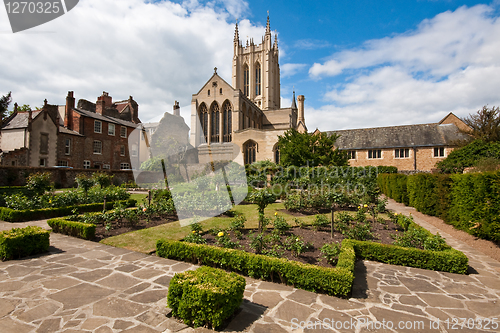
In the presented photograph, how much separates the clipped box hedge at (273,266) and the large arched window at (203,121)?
38766mm

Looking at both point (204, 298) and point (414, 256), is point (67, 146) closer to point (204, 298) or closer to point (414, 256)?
point (204, 298)

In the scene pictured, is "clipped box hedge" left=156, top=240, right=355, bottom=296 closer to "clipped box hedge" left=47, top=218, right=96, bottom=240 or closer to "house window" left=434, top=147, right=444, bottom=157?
"clipped box hedge" left=47, top=218, right=96, bottom=240

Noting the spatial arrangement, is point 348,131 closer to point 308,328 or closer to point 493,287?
point 493,287

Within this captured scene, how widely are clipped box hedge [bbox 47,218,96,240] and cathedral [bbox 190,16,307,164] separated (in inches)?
1125

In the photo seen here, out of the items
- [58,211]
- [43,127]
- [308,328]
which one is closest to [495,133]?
[308,328]

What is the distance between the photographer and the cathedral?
38219 mm

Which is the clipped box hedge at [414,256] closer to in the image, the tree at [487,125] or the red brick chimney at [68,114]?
the tree at [487,125]

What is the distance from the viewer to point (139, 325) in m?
3.29

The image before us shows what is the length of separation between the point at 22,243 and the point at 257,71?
57381mm

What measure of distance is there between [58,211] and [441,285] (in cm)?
1443

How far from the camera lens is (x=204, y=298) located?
3.24 metres

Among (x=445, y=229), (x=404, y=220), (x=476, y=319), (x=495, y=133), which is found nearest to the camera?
(x=476, y=319)

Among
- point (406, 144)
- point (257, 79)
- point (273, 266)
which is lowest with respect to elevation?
point (273, 266)

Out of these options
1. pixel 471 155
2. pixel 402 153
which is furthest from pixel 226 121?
pixel 471 155
